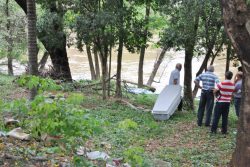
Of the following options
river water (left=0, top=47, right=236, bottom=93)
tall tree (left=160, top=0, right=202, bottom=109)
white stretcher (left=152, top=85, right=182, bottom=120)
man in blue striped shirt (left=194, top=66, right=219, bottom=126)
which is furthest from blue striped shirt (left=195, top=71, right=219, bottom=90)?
river water (left=0, top=47, right=236, bottom=93)

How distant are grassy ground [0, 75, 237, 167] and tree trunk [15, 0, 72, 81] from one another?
3.22 meters

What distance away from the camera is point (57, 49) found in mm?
17391

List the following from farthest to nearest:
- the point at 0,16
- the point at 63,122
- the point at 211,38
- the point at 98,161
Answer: the point at 0,16 → the point at 211,38 → the point at 98,161 → the point at 63,122

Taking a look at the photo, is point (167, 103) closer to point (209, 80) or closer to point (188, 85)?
point (209, 80)

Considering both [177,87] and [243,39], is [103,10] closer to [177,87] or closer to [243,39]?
[177,87]

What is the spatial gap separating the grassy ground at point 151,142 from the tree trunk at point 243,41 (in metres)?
1.32

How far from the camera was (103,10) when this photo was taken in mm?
13086

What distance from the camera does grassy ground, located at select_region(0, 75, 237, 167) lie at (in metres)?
6.08

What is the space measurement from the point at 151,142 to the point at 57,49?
28.9ft

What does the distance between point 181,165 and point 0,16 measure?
1904cm

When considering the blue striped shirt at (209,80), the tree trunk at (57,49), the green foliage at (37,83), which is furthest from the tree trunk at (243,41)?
the tree trunk at (57,49)

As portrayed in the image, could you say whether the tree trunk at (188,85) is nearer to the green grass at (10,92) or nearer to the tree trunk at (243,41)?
the green grass at (10,92)

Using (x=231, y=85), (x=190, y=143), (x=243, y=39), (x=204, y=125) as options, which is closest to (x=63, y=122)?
(x=243, y=39)

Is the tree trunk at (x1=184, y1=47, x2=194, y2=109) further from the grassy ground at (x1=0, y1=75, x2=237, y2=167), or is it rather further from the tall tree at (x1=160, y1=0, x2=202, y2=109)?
the grassy ground at (x1=0, y1=75, x2=237, y2=167)
